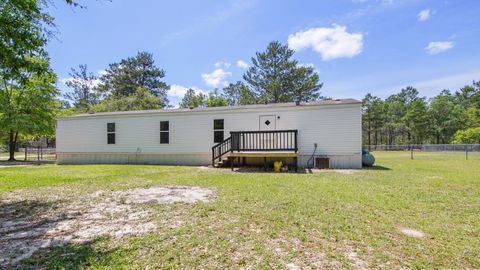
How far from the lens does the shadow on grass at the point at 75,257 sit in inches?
94.8

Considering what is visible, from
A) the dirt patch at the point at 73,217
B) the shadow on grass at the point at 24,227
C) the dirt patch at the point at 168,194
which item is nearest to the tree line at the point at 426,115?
the dirt patch at the point at 168,194

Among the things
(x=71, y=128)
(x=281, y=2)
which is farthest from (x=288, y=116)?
(x=71, y=128)

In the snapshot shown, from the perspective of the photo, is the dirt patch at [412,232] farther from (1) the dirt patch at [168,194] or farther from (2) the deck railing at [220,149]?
(2) the deck railing at [220,149]

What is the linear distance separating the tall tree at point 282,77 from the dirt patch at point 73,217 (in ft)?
80.3

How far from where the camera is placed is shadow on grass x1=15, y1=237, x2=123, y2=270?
2.41 meters

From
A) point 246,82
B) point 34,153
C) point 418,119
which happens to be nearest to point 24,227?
point 246,82

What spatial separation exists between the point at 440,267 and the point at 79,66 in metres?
47.0

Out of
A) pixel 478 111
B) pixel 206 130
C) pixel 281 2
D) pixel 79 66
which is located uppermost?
pixel 79 66

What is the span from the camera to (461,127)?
36500mm

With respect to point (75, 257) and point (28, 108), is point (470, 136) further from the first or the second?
point (28, 108)

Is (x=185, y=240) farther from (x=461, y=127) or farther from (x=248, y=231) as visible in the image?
(x=461, y=127)

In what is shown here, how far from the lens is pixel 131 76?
3634 centimetres

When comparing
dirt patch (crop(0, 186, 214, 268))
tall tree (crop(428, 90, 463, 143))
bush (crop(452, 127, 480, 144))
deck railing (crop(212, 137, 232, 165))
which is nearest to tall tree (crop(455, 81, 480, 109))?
tall tree (crop(428, 90, 463, 143))

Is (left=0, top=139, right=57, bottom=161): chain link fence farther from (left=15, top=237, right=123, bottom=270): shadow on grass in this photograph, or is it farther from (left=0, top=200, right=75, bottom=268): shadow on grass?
(left=15, top=237, right=123, bottom=270): shadow on grass
